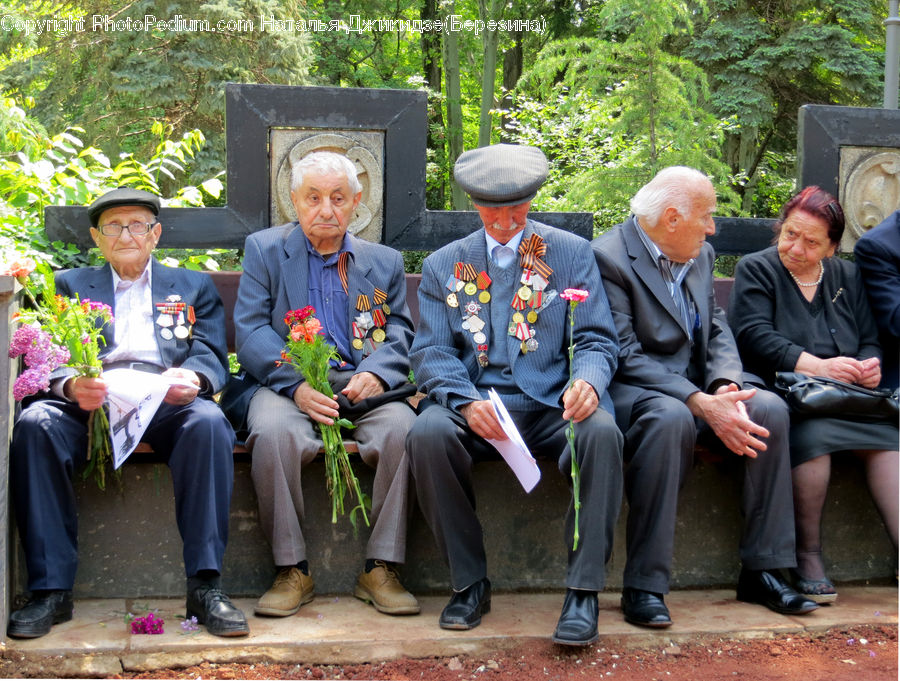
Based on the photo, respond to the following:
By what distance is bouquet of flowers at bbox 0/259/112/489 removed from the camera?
3.64 m

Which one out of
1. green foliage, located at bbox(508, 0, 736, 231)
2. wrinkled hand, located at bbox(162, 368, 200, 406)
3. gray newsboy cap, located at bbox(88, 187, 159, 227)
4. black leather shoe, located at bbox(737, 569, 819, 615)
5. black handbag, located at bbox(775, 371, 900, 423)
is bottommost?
black leather shoe, located at bbox(737, 569, 819, 615)

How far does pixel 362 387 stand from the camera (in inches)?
163

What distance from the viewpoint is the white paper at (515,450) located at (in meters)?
3.66

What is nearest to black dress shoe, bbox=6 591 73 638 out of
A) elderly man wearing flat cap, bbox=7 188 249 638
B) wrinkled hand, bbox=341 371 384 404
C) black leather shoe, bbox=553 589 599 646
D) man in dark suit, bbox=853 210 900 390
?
elderly man wearing flat cap, bbox=7 188 249 638

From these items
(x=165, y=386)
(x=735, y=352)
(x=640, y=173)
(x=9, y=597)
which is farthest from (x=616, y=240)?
(x=640, y=173)

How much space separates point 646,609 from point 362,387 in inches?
53.8

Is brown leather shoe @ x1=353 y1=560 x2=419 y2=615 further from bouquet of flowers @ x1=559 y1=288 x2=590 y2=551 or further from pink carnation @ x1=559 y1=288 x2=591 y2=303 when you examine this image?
pink carnation @ x1=559 y1=288 x2=591 y2=303

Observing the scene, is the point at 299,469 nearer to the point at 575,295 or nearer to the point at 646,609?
the point at 575,295

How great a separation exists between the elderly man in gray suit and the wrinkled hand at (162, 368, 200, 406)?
0.81 feet

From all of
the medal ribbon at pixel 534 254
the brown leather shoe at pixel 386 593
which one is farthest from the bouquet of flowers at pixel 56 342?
the medal ribbon at pixel 534 254

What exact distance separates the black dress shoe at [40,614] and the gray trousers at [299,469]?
0.75 meters

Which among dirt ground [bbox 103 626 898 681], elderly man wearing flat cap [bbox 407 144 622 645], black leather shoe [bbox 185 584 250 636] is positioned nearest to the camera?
dirt ground [bbox 103 626 898 681]

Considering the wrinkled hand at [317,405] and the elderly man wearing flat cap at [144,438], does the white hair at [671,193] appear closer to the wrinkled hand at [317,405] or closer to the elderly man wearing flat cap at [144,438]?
the wrinkled hand at [317,405]

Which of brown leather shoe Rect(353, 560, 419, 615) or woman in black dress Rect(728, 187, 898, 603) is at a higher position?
woman in black dress Rect(728, 187, 898, 603)
